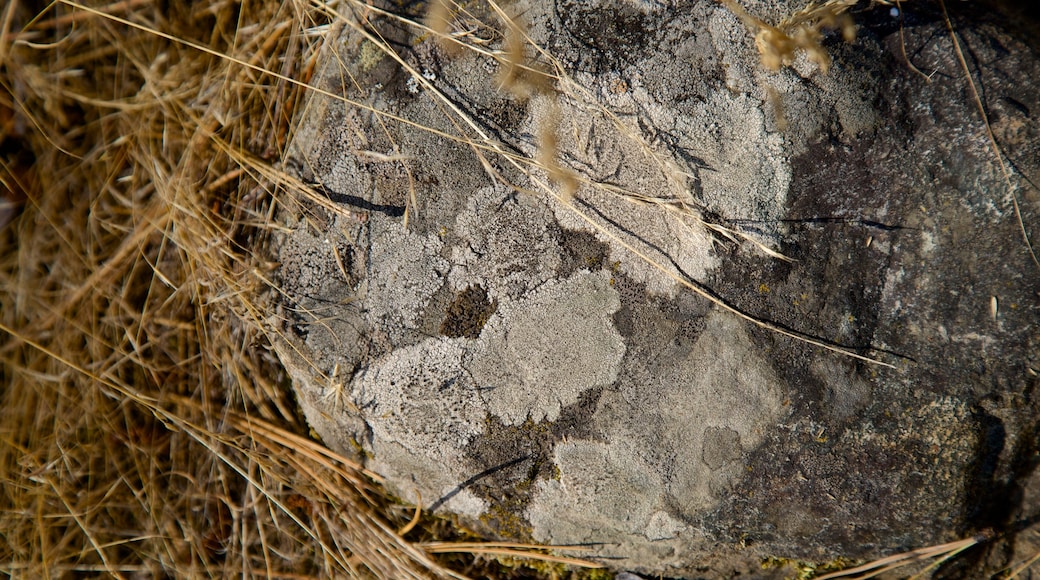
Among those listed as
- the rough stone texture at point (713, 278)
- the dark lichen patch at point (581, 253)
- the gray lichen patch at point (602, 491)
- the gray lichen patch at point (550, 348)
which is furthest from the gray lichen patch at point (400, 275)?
the gray lichen patch at point (602, 491)

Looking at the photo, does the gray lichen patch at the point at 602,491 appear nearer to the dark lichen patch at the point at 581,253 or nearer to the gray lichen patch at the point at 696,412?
the gray lichen patch at the point at 696,412

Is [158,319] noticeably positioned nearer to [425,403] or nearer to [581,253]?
[425,403]

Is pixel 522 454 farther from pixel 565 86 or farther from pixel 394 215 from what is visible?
pixel 565 86

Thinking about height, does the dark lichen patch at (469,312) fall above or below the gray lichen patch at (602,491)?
above

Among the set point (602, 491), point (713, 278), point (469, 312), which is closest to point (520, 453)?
point (602, 491)

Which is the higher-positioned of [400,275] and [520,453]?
[400,275]

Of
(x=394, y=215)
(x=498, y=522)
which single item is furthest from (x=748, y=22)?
(x=498, y=522)

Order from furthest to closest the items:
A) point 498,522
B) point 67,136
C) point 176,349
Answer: point 67,136
point 176,349
point 498,522
